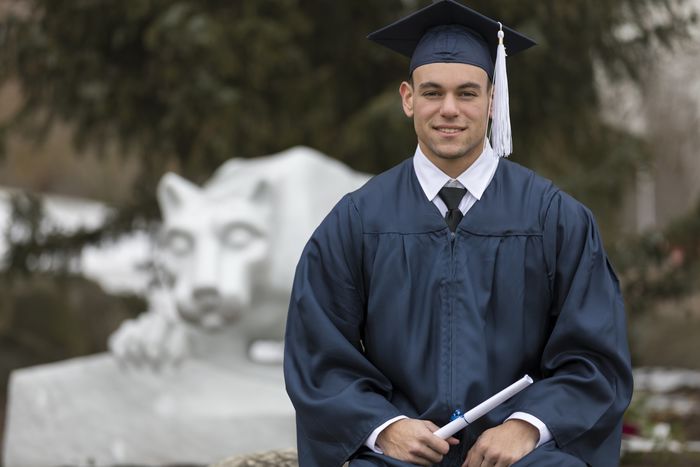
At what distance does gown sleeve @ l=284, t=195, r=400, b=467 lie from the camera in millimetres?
3016

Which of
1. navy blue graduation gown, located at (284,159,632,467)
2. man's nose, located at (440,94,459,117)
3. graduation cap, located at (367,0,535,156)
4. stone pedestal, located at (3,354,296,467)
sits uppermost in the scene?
graduation cap, located at (367,0,535,156)

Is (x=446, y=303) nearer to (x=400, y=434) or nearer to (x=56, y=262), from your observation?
(x=400, y=434)

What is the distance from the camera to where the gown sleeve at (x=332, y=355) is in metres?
3.02

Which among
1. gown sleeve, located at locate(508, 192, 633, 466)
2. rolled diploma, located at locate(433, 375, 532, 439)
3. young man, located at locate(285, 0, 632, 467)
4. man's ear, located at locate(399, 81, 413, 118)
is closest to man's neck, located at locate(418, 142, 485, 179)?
young man, located at locate(285, 0, 632, 467)

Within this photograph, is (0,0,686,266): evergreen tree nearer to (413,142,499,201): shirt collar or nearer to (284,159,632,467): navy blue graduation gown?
(413,142,499,201): shirt collar

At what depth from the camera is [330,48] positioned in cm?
959

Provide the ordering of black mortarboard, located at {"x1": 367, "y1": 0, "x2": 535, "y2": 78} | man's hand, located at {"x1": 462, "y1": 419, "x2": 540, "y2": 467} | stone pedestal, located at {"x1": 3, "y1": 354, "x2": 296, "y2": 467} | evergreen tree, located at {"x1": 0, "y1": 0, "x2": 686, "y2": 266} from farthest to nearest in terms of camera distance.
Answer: evergreen tree, located at {"x1": 0, "y1": 0, "x2": 686, "y2": 266} < stone pedestal, located at {"x1": 3, "y1": 354, "x2": 296, "y2": 467} < black mortarboard, located at {"x1": 367, "y1": 0, "x2": 535, "y2": 78} < man's hand, located at {"x1": 462, "y1": 419, "x2": 540, "y2": 467}

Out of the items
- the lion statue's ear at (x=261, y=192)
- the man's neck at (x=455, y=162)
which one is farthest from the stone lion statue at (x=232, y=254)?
the man's neck at (x=455, y=162)

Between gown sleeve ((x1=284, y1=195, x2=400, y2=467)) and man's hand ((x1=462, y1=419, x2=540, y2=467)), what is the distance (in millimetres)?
230

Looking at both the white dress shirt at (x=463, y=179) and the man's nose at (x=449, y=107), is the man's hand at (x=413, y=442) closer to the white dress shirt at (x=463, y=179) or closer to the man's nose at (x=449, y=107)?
the white dress shirt at (x=463, y=179)

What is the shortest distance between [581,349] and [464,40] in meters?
0.86

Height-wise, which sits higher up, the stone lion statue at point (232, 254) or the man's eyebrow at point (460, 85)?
the man's eyebrow at point (460, 85)

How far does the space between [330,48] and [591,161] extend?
Result: 2376 mm

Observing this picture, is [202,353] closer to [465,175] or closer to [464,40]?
[465,175]
